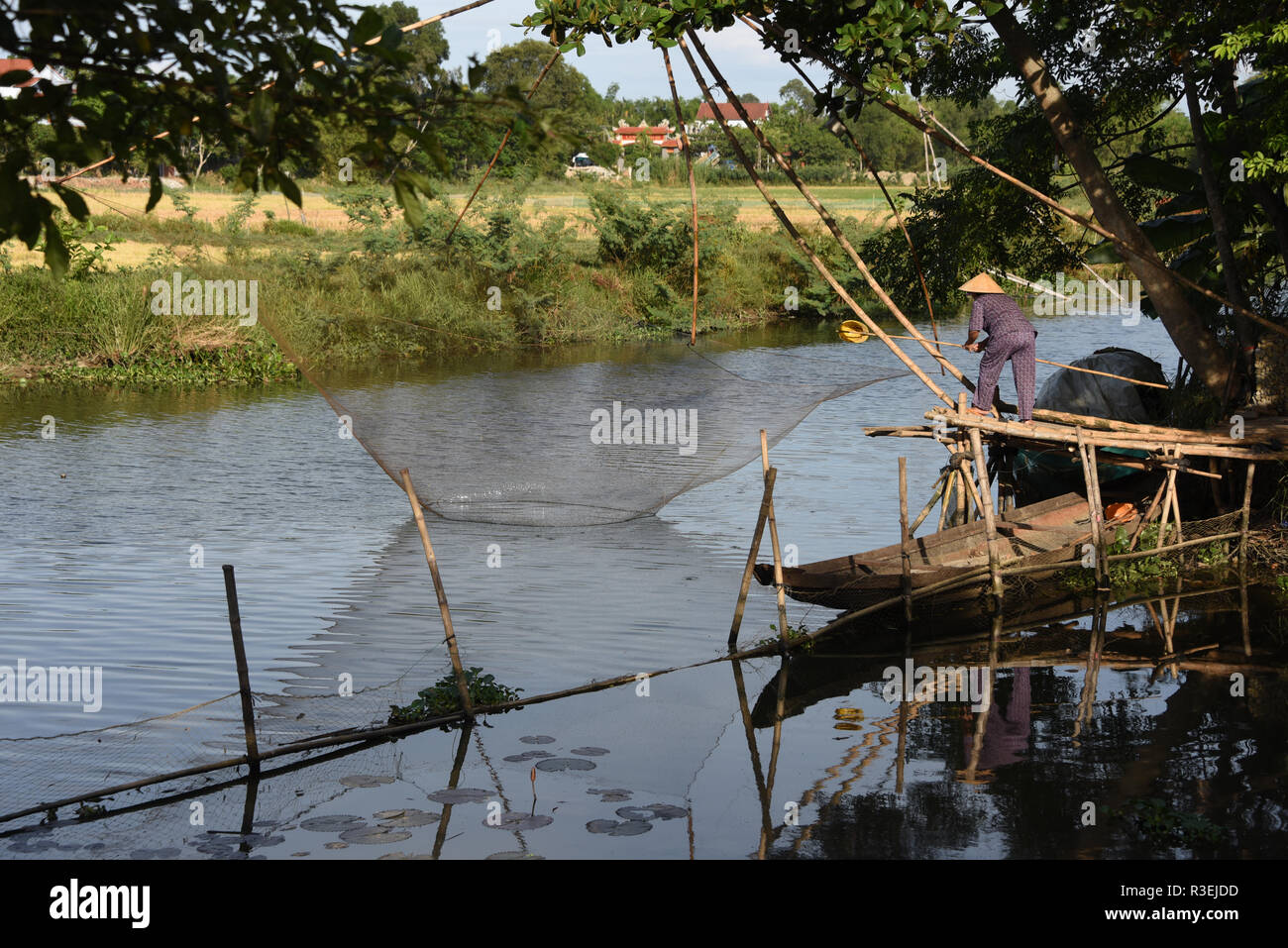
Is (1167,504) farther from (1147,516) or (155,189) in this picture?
(155,189)

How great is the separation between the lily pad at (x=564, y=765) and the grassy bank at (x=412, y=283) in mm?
4664

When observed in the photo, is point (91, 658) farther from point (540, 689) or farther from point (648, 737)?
point (648, 737)

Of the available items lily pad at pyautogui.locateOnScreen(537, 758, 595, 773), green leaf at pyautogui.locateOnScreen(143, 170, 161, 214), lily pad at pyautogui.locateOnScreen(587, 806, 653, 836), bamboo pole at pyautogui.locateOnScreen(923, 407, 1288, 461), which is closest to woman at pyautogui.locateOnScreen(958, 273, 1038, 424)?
bamboo pole at pyautogui.locateOnScreen(923, 407, 1288, 461)

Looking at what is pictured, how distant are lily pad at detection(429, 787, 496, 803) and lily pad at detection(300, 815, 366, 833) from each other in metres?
0.36

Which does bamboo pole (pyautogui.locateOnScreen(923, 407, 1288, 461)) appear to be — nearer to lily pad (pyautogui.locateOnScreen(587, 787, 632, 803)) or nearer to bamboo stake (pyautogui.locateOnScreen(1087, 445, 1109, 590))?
bamboo stake (pyautogui.locateOnScreen(1087, 445, 1109, 590))

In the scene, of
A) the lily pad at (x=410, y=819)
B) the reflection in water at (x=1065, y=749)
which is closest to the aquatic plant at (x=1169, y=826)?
the reflection in water at (x=1065, y=749)

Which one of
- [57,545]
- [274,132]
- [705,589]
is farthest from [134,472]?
[274,132]

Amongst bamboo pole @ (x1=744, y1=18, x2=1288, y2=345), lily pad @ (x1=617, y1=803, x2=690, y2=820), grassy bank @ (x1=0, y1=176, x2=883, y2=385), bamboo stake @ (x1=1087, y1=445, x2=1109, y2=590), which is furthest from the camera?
grassy bank @ (x1=0, y1=176, x2=883, y2=385)

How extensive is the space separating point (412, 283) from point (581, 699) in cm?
1541

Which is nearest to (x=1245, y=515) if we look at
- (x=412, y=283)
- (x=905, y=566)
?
(x=905, y=566)

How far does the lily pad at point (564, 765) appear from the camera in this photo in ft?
18.1

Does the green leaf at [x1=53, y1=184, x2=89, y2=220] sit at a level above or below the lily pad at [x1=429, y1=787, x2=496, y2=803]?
above

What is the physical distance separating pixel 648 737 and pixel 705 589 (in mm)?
2894

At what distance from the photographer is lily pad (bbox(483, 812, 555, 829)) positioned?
4.87 m
